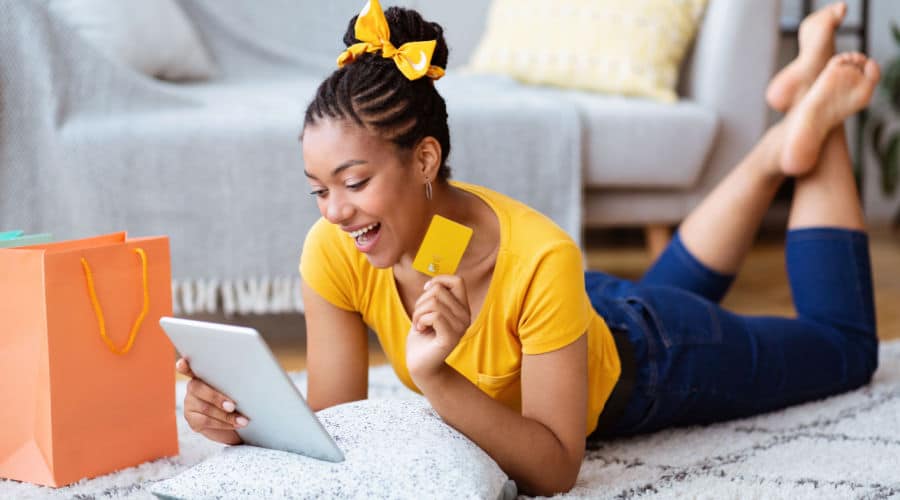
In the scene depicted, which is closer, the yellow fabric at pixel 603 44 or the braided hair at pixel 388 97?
the braided hair at pixel 388 97

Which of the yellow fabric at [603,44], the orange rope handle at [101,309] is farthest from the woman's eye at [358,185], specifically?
the yellow fabric at [603,44]

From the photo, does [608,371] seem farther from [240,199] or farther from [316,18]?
[316,18]

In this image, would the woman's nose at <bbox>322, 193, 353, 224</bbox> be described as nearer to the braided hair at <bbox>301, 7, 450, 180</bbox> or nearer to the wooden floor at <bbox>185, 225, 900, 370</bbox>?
the braided hair at <bbox>301, 7, 450, 180</bbox>

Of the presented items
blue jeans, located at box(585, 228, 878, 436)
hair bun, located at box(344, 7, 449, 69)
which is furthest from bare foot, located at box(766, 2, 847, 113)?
hair bun, located at box(344, 7, 449, 69)

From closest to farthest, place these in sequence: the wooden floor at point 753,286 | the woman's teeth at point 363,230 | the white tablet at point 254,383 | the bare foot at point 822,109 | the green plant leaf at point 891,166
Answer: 1. the white tablet at point 254,383
2. the woman's teeth at point 363,230
3. the bare foot at point 822,109
4. the wooden floor at point 753,286
5. the green plant leaf at point 891,166

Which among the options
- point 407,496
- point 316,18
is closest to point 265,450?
point 407,496

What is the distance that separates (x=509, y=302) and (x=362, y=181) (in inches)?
8.4

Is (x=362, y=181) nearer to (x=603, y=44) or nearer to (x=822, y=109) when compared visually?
(x=822, y=109)

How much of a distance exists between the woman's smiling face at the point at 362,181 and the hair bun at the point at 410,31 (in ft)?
0.36

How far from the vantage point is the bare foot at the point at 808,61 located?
173 centimetres

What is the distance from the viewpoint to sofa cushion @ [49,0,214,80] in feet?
7.48

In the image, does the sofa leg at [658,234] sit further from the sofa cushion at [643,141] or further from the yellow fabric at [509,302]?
the yellow fabric at [509,302]

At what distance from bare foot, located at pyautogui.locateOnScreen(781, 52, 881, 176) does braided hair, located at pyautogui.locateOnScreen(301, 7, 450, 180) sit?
783 millimetres

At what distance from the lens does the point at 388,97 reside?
1.03m
